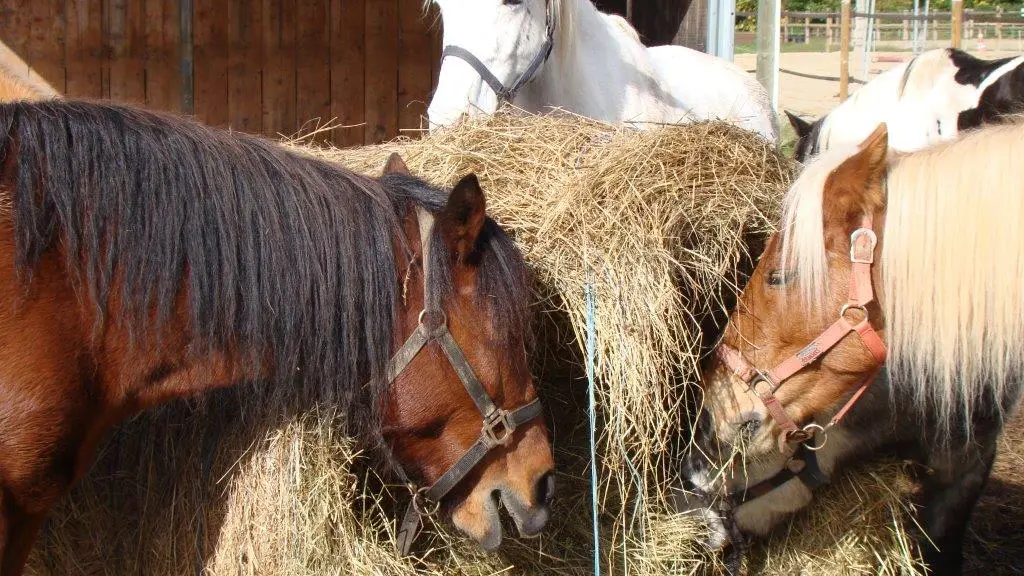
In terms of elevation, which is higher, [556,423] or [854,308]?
[854,308]

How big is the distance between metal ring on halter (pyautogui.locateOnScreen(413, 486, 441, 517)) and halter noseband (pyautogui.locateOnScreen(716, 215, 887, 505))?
866mm

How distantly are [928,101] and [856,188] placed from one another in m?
3.11

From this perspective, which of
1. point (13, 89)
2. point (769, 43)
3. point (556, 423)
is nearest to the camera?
point (556, 423)

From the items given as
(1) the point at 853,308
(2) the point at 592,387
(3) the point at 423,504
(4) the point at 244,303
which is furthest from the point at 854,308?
(4) the point at 244,303

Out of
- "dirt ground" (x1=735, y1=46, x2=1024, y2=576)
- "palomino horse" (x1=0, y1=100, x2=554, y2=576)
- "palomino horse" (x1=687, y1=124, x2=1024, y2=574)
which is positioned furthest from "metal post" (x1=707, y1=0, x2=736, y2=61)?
"palomino horse" (x1=0, y1=100, x2=554, y2=576)

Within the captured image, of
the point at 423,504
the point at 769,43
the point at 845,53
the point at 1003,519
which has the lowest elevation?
the point at 1003,519

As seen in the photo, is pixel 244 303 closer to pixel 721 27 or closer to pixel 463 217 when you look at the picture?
pixel 463 217

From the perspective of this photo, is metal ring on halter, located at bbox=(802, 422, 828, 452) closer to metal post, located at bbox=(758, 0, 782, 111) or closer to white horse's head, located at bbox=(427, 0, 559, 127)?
white horse's head, located at bbox=(427, 0, 559, 127)

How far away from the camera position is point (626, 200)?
247 centimetres

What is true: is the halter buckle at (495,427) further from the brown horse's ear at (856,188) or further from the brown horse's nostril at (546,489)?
the brown horse's ear at (856,188)

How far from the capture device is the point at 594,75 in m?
3.86

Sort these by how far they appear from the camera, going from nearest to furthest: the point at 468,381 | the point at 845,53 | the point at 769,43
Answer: the point at 468,381
the point at 769,43
the point at 845,53

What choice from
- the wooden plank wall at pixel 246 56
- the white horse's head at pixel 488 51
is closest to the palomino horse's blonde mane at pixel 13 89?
the white horse's head at pixel 488 51

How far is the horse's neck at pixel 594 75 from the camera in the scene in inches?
144
